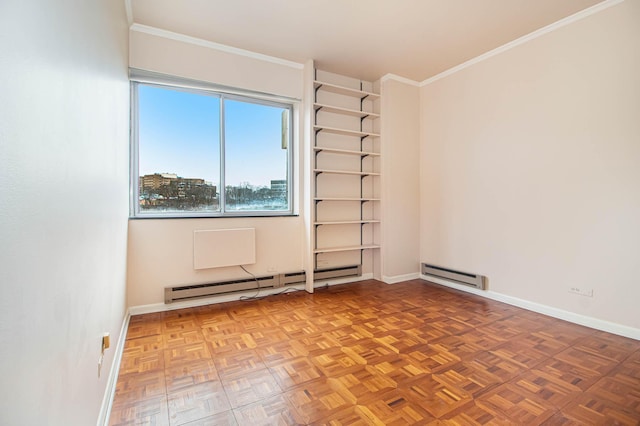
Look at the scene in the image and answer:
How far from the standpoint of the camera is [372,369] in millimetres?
2121

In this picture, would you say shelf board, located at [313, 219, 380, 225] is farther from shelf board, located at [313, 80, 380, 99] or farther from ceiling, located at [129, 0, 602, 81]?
ceiling, located at [129, 0, 602, 81]

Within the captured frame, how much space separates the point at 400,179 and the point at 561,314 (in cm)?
245

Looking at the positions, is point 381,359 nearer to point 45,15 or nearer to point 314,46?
point 45,15

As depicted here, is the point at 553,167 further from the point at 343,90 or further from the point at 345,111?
the point at 343,90

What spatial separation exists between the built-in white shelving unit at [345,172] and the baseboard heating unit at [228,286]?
17.1 inches

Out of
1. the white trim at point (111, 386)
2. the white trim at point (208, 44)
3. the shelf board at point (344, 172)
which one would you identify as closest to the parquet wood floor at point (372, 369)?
the white trim at point (111, 386)

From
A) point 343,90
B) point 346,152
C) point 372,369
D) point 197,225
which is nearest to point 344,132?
point 346,152

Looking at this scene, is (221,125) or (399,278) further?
(399,278)

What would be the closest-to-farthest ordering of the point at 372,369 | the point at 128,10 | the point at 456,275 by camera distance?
the point at 372,369, the point at 128,10, the point at 456,275

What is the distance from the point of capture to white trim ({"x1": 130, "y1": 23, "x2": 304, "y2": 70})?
10.3 ft

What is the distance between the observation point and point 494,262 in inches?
146

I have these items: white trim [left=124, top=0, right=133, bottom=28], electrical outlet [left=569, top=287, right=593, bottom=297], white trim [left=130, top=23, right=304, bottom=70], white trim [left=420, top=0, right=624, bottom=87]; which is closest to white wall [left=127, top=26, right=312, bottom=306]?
white trim [left=130, top=23, right=304, bottom=70]

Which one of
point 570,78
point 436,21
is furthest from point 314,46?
point 570,78

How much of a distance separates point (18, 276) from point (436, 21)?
3.68 metres
